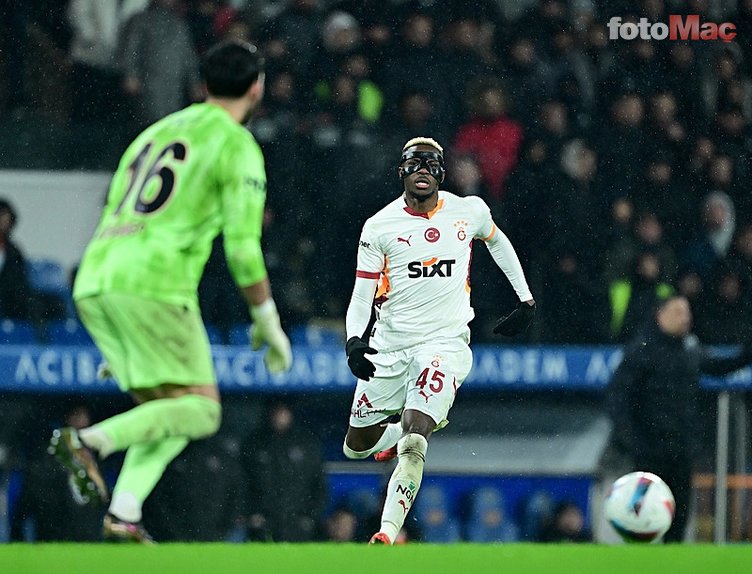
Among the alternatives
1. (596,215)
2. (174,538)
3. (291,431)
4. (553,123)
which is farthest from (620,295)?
(174,538)

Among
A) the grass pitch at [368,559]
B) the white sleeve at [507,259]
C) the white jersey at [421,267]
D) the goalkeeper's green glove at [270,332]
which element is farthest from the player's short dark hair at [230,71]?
the white sleeve at [507,259]

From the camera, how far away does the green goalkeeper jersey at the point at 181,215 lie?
18.6 feet

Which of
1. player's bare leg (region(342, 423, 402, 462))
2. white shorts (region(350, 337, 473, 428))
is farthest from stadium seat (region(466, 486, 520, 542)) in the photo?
white shorts (region(350, 337, 473, 428))

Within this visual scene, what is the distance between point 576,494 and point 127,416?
6610 mm

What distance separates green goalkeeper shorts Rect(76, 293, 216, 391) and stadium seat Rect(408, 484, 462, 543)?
19.6 ft

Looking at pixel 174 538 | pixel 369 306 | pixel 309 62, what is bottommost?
pixel 174 538

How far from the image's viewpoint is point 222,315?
1199 centimetres

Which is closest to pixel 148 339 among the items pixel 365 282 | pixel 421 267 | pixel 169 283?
pixel 169 283

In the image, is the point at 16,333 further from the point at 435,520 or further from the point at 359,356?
the point at 359,356

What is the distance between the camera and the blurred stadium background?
1158 centimetres

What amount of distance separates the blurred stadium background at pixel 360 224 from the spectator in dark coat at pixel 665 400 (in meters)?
0.51

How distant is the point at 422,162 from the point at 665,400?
3.56 m

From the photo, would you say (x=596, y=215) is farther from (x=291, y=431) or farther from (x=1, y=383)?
(x=1, y=383)

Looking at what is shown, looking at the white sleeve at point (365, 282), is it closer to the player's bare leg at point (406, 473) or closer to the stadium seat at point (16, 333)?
the player's bare leg at point (406, 473)
